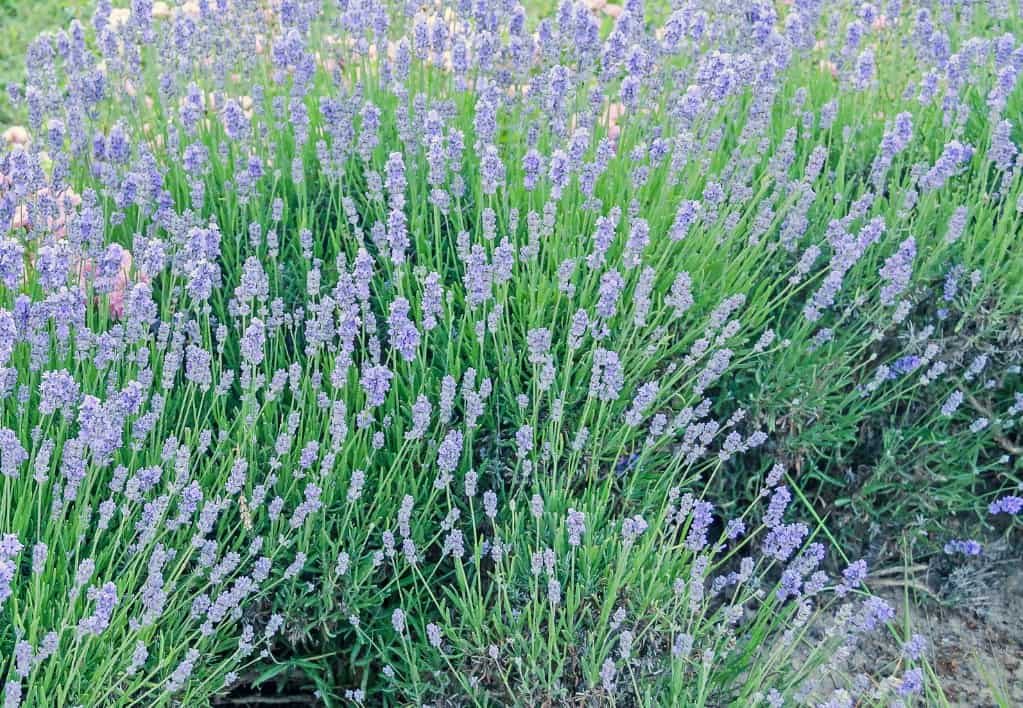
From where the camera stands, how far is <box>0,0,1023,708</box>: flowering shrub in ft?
7.29

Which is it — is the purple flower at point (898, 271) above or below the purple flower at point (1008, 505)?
above

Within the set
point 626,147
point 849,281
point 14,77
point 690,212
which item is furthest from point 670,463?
point 14,77

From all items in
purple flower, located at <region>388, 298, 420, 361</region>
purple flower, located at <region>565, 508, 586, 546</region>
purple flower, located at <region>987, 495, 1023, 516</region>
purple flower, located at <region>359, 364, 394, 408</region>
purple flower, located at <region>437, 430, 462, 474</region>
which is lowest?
purple flower, located at <region>987, 495, 1023, 516</region>

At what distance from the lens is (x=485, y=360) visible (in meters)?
2.82

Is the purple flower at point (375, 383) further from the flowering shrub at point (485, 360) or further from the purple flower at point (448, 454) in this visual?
the purple flower at point (448, 454)

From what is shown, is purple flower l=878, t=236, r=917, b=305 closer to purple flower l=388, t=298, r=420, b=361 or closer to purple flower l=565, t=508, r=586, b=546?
purple flower l=565, t=508, r=586, b=546

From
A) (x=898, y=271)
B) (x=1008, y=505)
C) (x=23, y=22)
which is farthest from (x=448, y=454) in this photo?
(x=23, y=22)

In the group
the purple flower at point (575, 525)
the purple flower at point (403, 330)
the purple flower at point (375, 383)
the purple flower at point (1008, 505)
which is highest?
the purple flower at point (403, 330)

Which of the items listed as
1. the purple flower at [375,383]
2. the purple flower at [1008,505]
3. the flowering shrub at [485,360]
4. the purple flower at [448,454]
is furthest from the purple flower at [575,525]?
the purple flower at [1008,505]

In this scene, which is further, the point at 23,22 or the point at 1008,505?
the point at 23,22

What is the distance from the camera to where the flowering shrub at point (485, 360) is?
222cm

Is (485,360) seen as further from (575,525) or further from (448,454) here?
(575,525)

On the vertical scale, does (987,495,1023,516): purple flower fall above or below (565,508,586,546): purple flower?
below

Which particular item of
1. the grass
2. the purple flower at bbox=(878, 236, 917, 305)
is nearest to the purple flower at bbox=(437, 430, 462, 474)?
the purple flower at bbox=(878, 236, 917, 305)
